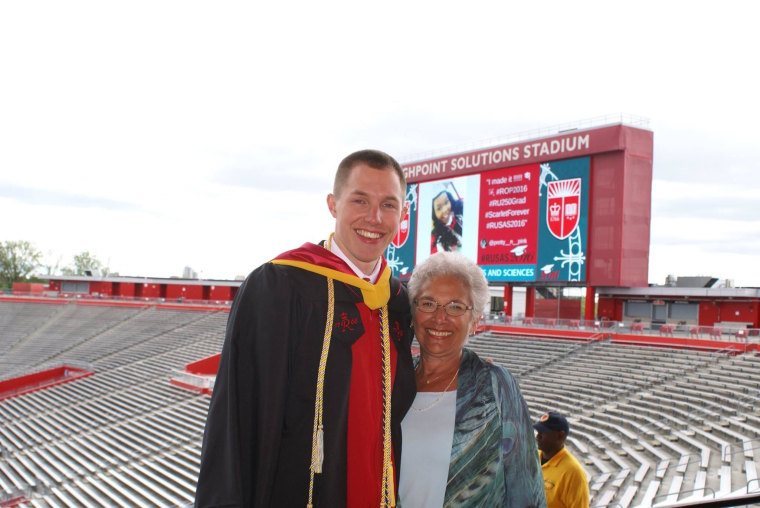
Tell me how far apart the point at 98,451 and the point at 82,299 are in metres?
28.2

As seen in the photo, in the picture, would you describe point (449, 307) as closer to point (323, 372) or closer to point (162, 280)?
point (323, 372)

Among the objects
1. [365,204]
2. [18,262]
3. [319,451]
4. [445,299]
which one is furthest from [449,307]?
[18,262]

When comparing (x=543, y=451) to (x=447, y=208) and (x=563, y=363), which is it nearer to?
(x=563, y=363)

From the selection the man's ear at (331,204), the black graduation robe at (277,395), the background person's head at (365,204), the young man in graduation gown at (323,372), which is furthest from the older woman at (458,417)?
the man's ear at (331,204)

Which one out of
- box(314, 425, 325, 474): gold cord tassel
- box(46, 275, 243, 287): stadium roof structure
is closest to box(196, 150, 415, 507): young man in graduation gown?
box(314, 425, 325, 474): gold cord tassel

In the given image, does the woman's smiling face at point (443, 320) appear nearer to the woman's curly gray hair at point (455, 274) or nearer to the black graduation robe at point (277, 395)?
the woman's curly gray hair at point (455, 274)

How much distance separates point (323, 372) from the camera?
7.55ft

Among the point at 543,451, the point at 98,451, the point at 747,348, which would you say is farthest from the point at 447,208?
the point at 543,451

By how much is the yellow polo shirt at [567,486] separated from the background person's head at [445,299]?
1402 millimetres

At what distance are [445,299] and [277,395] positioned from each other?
0.86 metres

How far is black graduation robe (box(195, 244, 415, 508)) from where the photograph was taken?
2143mm

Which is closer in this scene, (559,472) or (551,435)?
(559,472)

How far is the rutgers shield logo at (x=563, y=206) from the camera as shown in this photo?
25.6 m

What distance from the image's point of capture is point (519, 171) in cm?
2778
